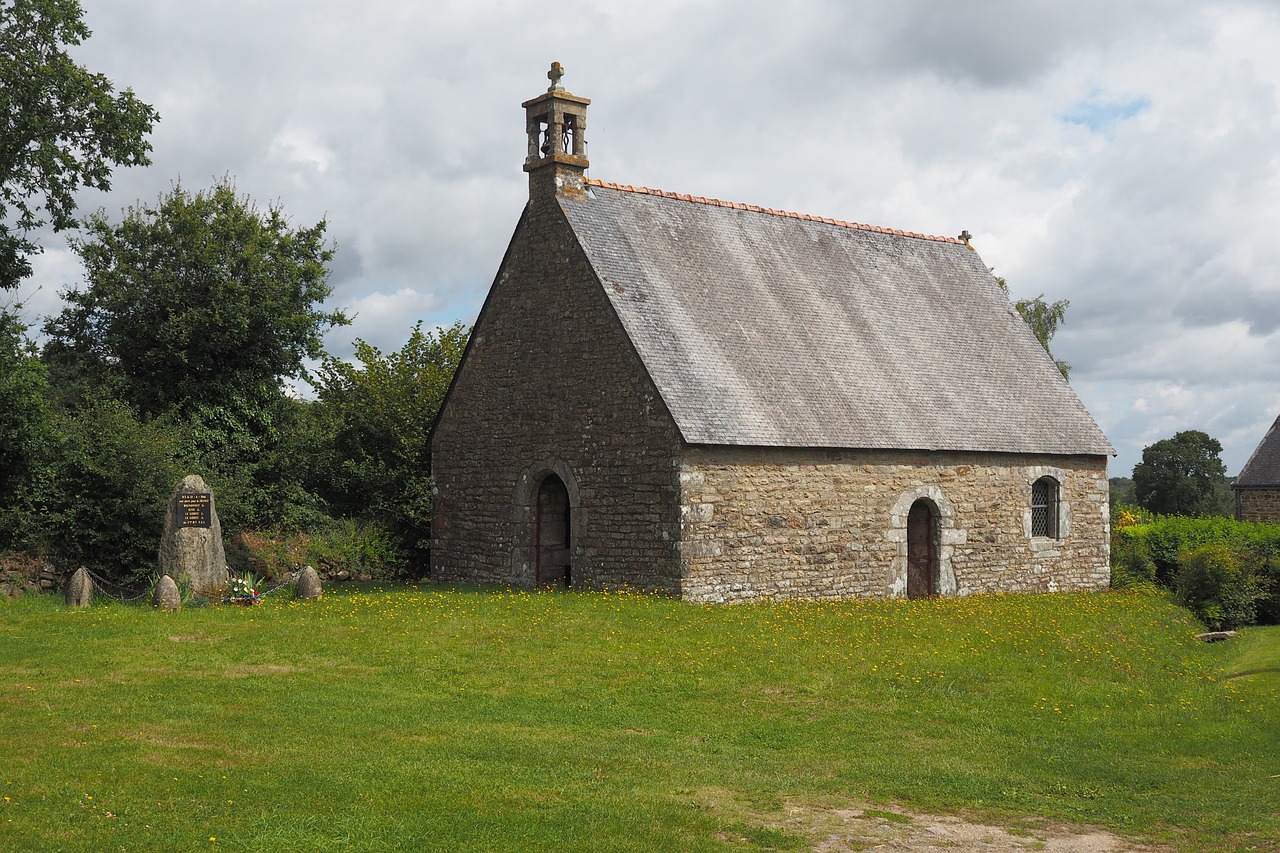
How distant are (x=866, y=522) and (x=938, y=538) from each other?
2265 mm

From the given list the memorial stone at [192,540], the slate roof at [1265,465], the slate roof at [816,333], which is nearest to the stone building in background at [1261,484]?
the slate roof at [1265,465]

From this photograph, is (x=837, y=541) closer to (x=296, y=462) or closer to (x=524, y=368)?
(x=524, y=368)

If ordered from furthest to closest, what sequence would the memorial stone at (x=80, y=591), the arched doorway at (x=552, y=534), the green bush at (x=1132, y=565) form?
the green bush at (x=1132, y=565) < the arched doorway at (x=552, y=534) < the memorial stone at (x=80, y=591)

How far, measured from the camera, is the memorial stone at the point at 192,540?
21031mm

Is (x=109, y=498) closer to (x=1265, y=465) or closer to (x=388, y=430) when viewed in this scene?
(x=388, y=430)

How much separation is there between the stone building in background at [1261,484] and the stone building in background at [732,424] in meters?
18.9

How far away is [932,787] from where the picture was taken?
416 inches

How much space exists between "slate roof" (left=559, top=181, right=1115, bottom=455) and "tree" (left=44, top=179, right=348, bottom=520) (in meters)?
9.60

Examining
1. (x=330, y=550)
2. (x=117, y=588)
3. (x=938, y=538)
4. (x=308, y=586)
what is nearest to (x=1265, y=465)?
(x=938, y=538)

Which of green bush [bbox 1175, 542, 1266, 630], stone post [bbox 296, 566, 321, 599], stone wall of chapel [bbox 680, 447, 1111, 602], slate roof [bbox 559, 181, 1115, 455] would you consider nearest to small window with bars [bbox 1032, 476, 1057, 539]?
stone wall of chapel [bbox 680, 447, 1111, 602]

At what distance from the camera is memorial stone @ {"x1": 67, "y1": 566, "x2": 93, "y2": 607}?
2031 centimetres

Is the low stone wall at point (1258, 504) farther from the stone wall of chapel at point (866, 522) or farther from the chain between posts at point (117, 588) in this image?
the chain between posts at point (117, 588)

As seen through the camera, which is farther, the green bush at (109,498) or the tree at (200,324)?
the tree at (200,324)

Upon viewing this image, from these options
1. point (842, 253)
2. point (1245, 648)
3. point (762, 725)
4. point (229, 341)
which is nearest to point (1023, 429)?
point (842, 253)
